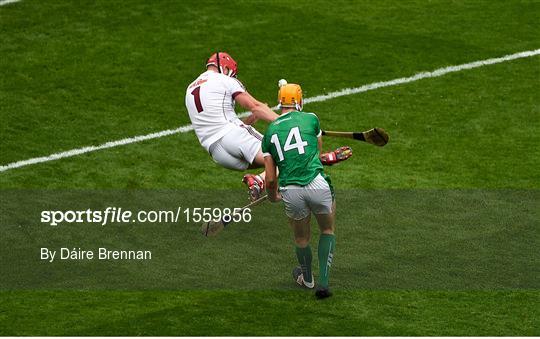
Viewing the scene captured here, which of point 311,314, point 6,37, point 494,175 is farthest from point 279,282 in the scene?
point 6,37

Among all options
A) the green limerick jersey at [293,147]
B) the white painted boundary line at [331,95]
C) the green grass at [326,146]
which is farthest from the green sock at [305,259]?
the white painted boundary line at [331,95]

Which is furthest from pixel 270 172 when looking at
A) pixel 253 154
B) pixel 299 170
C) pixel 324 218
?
pixel 253 154

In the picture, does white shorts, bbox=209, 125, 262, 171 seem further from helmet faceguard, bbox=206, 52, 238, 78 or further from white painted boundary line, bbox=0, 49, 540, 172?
white painted boundary line, bbox=0, 49, 540, 172

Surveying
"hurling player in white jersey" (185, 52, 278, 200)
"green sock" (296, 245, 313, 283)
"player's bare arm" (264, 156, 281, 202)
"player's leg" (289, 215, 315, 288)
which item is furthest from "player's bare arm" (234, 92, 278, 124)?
"green sock" (296, 245, 313, 283)

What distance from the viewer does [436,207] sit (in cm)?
1753

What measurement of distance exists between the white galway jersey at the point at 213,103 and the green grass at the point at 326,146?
1474 mm

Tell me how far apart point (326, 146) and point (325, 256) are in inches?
197

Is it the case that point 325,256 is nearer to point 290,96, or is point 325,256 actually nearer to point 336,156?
point 336,156

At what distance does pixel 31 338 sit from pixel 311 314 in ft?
9.45

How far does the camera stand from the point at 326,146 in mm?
19391

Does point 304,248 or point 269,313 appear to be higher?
point 304,248

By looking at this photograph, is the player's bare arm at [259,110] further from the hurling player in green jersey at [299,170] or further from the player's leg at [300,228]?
the player's leg at [300,228]

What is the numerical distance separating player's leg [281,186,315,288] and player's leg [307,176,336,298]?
0.12m

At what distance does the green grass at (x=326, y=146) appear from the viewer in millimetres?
14359
